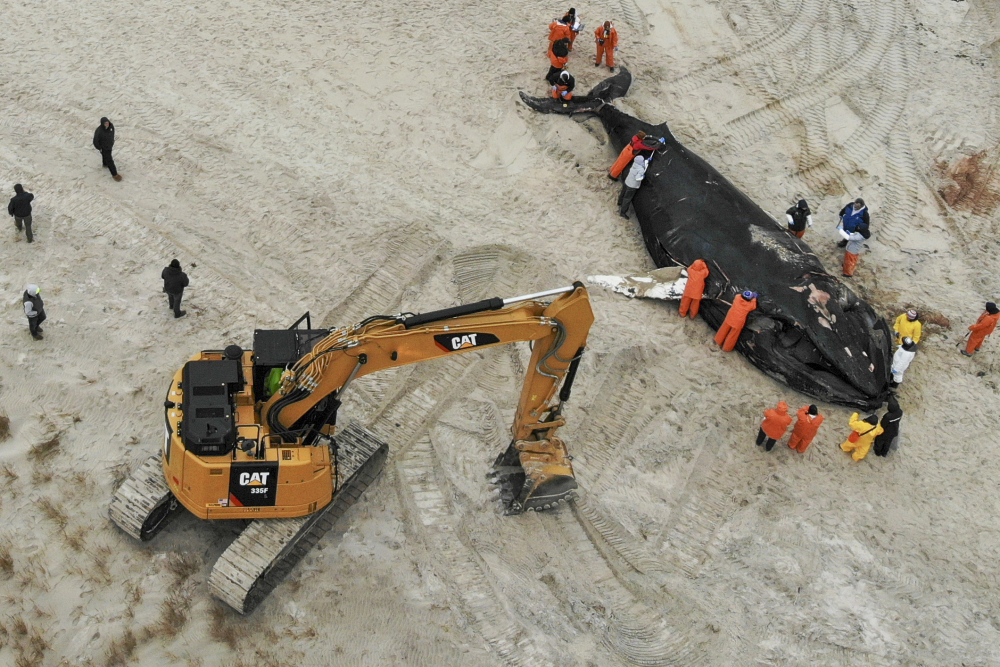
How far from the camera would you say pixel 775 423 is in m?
14.5

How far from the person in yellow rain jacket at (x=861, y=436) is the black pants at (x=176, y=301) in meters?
8.77

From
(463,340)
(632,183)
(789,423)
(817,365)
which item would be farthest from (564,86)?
(463,340)

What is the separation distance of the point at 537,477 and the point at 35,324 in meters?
6.71

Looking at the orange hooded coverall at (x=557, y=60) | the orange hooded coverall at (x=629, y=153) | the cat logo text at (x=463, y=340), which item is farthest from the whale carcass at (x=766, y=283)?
the cat logo text at (x=463, y=340)

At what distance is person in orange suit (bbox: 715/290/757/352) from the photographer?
615 inches

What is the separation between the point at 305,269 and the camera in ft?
54.1

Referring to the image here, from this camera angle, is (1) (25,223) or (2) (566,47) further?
(2) (566,47)

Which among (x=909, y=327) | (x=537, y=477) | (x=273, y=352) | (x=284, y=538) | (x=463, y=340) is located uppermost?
(x=463, y=340)

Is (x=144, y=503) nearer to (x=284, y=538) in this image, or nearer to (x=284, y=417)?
(x=284, y=538)

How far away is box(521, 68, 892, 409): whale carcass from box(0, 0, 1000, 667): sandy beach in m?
0.45

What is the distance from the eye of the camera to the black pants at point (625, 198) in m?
17.7

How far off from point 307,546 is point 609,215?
24.3ft

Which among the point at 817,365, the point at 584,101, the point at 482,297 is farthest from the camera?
the point at 584,101

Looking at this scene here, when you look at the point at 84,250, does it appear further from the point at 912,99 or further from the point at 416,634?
the point at 912,99
